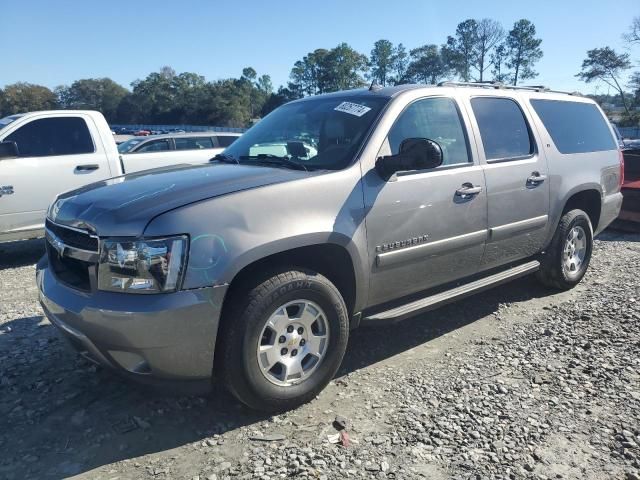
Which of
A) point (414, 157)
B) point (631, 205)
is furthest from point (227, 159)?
point (631, 205)

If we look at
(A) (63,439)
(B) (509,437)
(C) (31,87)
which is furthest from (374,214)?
(C) (31,87)

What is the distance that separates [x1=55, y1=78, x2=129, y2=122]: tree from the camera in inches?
4146

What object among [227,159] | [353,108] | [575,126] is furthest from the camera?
[575,126]

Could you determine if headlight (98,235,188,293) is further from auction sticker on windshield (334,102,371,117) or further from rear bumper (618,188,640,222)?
rear bumper (618,188,640,222)

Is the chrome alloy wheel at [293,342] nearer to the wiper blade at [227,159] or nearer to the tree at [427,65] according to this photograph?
the wiper blade at [227,159]

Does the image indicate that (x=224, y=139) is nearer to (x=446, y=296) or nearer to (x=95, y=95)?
(x=446, y=296)

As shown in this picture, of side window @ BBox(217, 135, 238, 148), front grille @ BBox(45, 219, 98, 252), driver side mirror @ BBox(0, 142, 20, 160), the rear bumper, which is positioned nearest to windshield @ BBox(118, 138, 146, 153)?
side window @ BBox(217, 135, 238, 148)

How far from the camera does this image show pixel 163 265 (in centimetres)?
249

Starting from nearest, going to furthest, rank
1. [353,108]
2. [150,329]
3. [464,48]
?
1. [150,329]
2. [353,108]
3. [464,48]

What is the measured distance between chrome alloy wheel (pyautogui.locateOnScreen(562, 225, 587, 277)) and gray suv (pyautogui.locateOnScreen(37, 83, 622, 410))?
26.0 inches

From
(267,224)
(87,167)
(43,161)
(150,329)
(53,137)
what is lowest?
(150,329)

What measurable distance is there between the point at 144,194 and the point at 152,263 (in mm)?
519

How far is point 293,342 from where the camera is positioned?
2965 millimetres

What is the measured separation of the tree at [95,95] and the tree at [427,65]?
2384 inches
